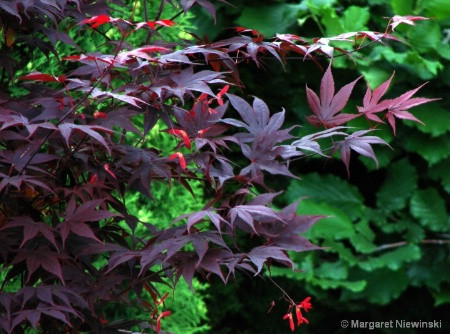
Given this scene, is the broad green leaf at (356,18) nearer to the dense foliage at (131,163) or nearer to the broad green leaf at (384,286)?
the broad green leaf at (384,286)

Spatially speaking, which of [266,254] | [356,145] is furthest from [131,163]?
[356,145]

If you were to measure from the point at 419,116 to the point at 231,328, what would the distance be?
197 centimetres

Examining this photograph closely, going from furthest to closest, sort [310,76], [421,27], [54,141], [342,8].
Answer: [310,76]
[342,8]
[421,27]
[54,141]

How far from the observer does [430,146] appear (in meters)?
4.16

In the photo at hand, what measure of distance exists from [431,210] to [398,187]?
0.25 m

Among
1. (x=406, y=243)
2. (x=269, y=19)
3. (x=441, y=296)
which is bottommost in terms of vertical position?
(x=441, y=296)

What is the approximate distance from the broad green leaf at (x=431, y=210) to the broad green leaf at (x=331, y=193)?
0.35 m

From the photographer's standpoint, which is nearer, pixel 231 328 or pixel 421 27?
pixel 421 27

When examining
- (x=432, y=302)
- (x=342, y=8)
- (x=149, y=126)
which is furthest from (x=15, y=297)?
(x=432, y=302)

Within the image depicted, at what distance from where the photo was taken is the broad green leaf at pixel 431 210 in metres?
4.28

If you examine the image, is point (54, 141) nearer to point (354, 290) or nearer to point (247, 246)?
point (354, 290)

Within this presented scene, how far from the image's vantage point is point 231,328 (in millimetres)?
4836

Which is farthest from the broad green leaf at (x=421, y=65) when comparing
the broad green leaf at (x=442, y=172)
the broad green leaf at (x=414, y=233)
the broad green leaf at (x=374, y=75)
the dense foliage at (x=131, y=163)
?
the dense foliage at (x=131, y=163)

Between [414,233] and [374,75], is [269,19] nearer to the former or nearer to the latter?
[374,75]
